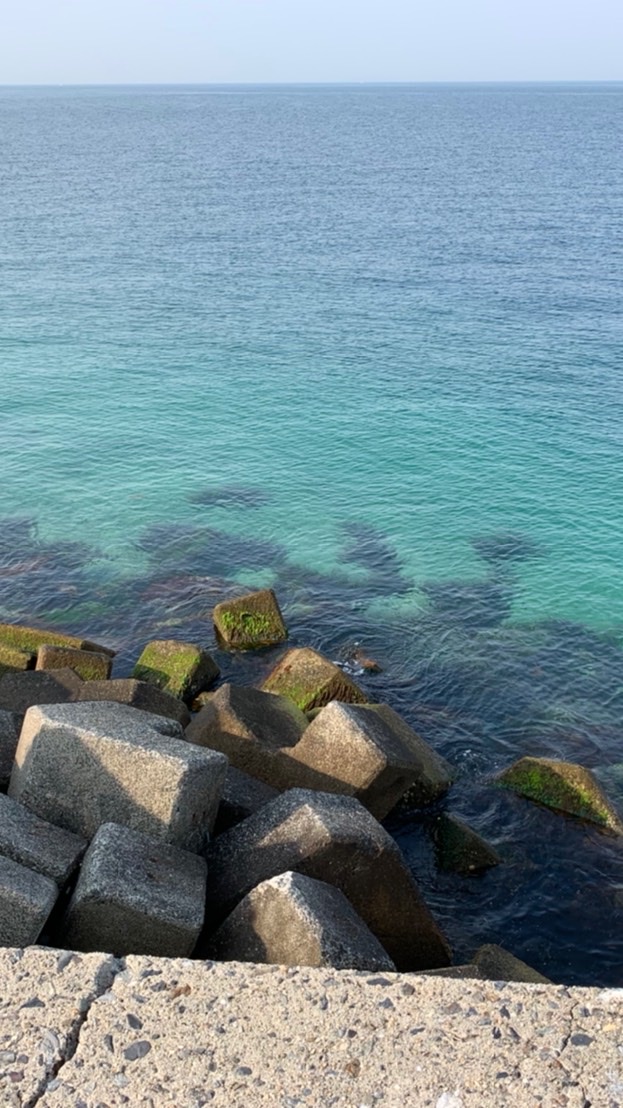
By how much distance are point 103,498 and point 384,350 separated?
1578 cm

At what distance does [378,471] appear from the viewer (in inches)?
1211

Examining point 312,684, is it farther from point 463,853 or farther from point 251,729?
point 463,853

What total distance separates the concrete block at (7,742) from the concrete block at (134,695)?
146 cm

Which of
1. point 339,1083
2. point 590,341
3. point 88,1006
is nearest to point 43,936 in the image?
point 88,1006

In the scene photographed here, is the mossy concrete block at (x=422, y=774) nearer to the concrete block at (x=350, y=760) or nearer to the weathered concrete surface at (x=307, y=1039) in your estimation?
the concrete block at (x=350, y=760)

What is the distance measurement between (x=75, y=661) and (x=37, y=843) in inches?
318

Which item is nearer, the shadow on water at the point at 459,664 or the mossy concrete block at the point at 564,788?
the shadow on water at the point at 459,664

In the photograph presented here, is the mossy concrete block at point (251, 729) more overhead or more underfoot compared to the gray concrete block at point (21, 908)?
more underfoot

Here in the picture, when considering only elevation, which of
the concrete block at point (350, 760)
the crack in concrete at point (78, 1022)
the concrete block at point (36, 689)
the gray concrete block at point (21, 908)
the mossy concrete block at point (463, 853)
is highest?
the crack in concrete at point (78, 1022)

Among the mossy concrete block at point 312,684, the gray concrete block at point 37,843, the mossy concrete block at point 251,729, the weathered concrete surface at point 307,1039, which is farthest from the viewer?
the mossy concrete block at point 312,684

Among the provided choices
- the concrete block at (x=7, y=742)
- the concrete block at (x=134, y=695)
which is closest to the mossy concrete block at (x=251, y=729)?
the concrete block at (x=134, y=695)

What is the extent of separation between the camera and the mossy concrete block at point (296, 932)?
8844 millimetres

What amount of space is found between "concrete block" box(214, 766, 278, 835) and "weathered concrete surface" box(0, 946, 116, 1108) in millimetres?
4494

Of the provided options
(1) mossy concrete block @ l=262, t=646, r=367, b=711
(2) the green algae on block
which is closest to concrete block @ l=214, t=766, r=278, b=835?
(1) mossy concrete block @ l=262, t=646, r=367, b=711
